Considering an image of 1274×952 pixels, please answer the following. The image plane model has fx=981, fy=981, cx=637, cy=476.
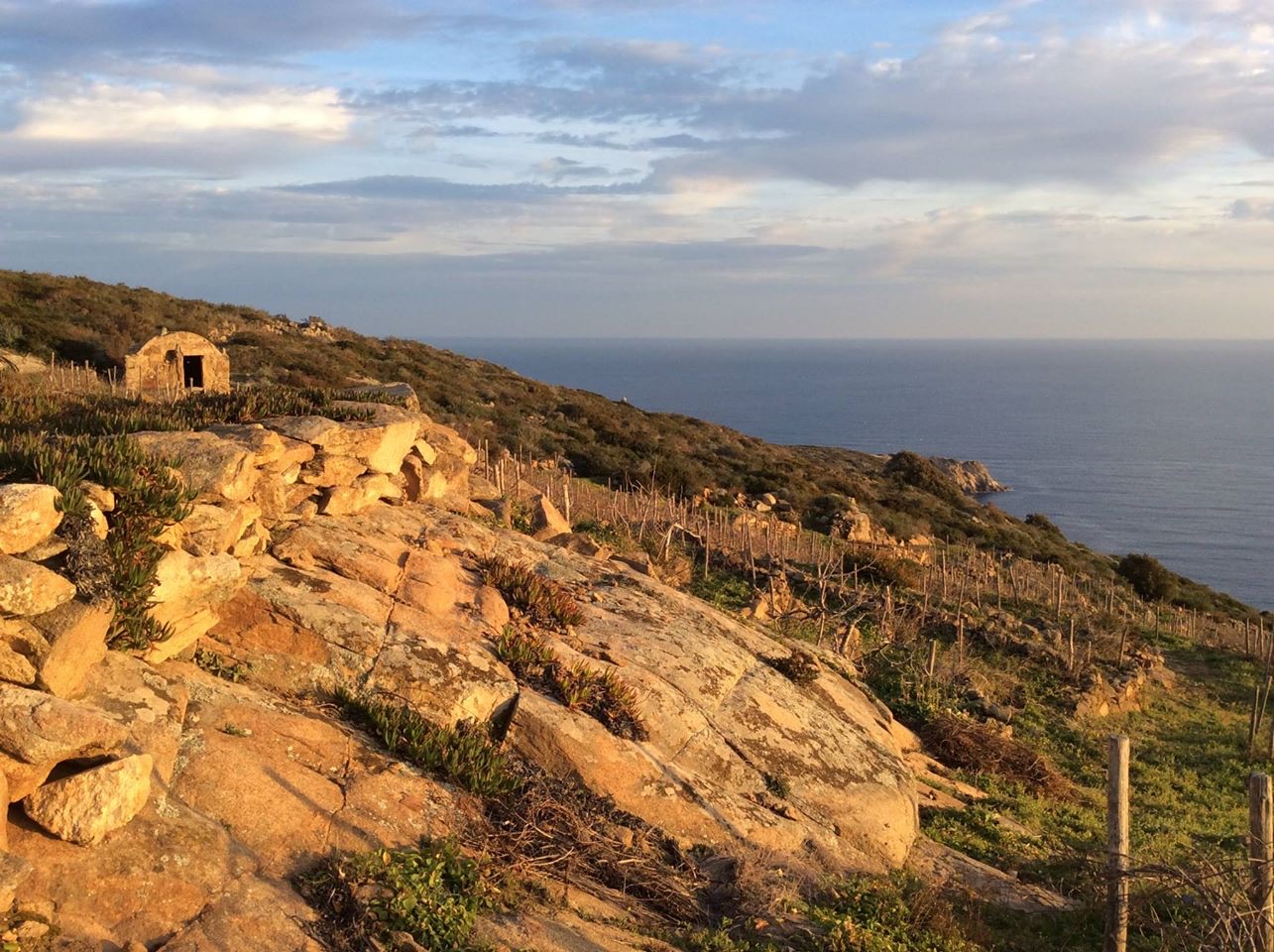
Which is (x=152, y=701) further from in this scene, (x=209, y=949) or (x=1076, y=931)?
(x=1076, y=931)

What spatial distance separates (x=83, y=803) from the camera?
20.7 ft

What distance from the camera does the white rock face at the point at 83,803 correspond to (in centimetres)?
627

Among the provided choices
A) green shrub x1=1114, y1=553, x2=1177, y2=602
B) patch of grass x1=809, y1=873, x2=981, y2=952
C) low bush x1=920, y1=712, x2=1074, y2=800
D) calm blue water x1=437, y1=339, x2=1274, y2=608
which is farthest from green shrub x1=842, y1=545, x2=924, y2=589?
calm blue water x1=437, y1=339, x2=1274, y2=608

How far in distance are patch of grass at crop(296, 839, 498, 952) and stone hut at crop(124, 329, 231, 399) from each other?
1019 inches

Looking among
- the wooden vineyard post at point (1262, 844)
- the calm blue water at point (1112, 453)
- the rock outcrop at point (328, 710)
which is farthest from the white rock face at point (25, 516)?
the calm blue water at point (1112, 453)

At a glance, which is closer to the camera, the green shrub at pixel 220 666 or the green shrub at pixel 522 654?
the green shrub at pixel 220 666

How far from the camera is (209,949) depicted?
6.02 m

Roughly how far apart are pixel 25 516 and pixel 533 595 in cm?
544

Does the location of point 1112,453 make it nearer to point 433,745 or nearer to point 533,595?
point 533,595

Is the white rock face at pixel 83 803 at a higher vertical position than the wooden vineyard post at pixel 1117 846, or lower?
higher

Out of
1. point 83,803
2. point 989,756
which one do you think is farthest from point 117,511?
point 989,756

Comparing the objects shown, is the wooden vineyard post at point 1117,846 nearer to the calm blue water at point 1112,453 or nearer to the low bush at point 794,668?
A: the low bush at point 794,668

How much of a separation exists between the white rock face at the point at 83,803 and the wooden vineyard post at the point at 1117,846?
7622 millimetres

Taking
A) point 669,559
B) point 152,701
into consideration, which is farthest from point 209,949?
point 669,559
